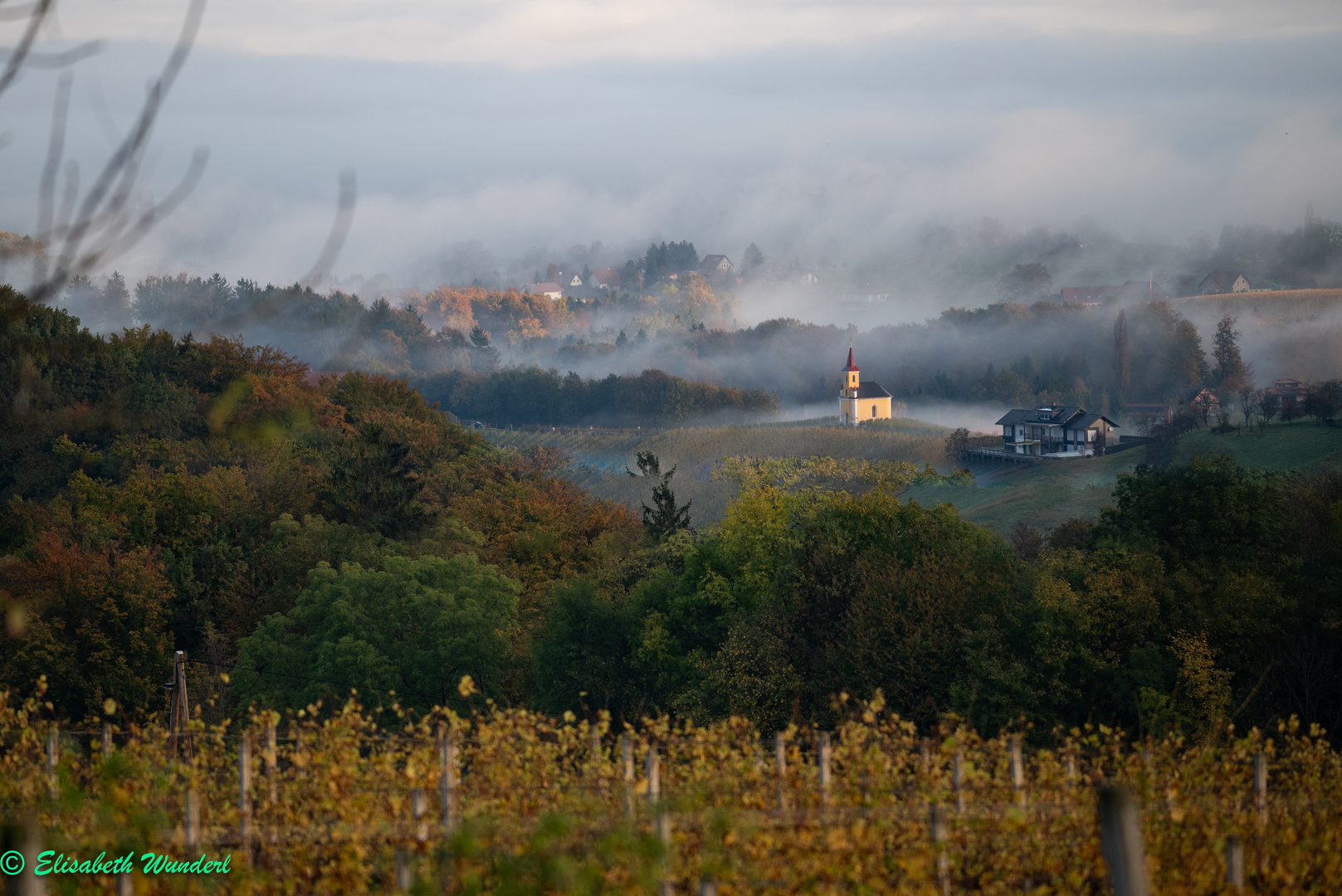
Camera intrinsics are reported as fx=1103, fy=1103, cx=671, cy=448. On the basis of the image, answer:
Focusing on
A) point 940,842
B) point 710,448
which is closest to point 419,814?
point 940,842

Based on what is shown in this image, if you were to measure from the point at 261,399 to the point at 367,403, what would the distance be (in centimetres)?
717

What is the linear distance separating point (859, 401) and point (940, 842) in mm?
112731

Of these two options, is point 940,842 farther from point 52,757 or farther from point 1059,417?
point 1059,417

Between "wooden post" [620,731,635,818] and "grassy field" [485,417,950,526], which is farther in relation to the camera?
"grassy field" [485,417,950,526]

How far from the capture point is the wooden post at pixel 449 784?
848 cm

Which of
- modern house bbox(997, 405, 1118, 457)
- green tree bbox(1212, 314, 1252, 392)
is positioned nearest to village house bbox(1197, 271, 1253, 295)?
green tree bbox(1212, 314, 1252, 392)

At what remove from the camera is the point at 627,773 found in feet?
31.0

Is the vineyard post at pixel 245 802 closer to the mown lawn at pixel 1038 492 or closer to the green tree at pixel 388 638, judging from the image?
the green tree at pixel 388 638

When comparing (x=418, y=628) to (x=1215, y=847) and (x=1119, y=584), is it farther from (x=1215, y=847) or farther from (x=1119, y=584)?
(x=1215, y=847)

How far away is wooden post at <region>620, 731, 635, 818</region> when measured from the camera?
8720mm

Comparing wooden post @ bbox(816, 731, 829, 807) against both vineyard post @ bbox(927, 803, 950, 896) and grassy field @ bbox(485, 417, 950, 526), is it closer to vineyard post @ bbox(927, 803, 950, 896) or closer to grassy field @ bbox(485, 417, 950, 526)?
vineyard post @ bbox(927, 803, 950, 896)

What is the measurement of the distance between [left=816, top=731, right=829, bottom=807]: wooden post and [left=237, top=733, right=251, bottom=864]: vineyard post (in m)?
4.53

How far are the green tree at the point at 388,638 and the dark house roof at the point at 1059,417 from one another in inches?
2459

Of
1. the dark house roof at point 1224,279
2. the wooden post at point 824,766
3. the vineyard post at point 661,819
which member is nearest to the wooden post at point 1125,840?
the vineyard post at point 661,819
